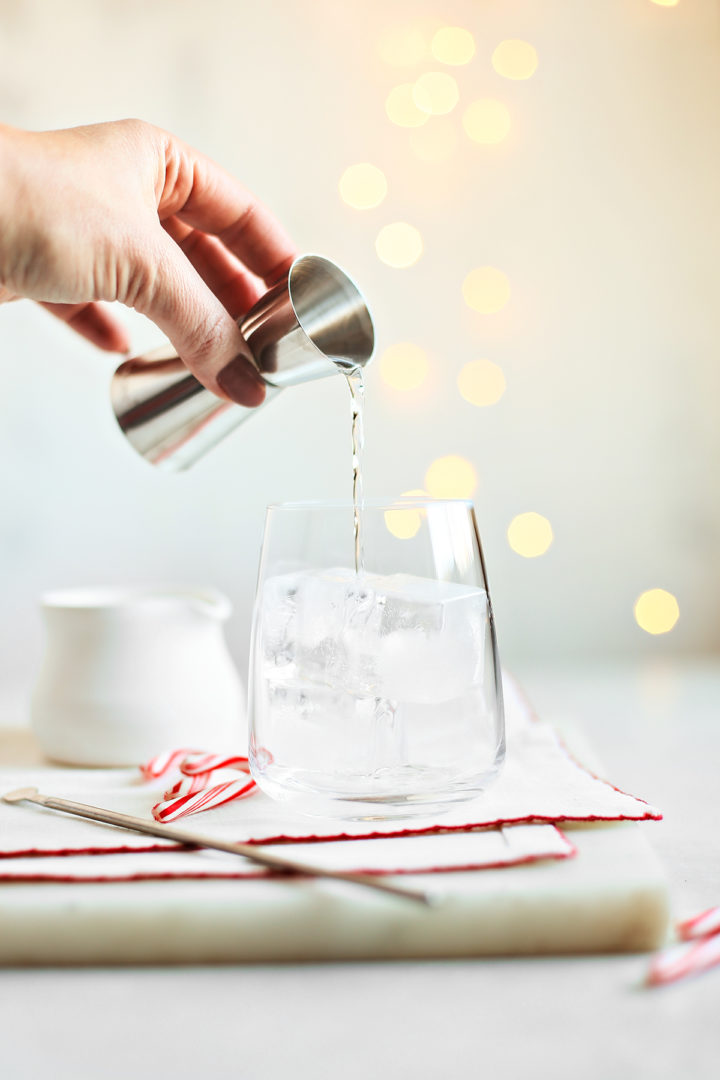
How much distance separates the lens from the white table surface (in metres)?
0.44

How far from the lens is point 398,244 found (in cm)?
153

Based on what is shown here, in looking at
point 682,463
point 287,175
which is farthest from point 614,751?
point 287,175

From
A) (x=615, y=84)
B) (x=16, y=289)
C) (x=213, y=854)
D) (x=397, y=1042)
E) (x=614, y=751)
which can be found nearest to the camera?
(x=397, y=1042)

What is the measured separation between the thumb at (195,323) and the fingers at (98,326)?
349 millimetres

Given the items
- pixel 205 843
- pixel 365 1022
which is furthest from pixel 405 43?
pixel 365 1022

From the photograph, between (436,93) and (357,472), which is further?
(436,93)

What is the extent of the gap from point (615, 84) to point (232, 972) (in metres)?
1.46

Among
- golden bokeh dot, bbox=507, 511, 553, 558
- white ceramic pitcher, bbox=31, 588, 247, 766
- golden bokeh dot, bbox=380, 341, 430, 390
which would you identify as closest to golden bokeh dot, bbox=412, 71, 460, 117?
golden bokeh dot, bbox=380, 341, 430, 390

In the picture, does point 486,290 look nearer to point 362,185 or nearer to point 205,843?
Result: point 362,185

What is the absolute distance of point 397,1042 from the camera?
462mm

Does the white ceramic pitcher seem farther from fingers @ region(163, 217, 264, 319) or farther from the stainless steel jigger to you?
fingers @ region(163, 217, 264, 319)

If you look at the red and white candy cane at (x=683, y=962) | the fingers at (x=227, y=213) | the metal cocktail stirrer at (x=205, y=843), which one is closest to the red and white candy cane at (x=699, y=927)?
the red and white candy cane at (x=683, y=962)

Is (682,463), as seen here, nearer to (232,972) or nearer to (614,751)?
(614,751)

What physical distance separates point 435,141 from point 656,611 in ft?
2.77
